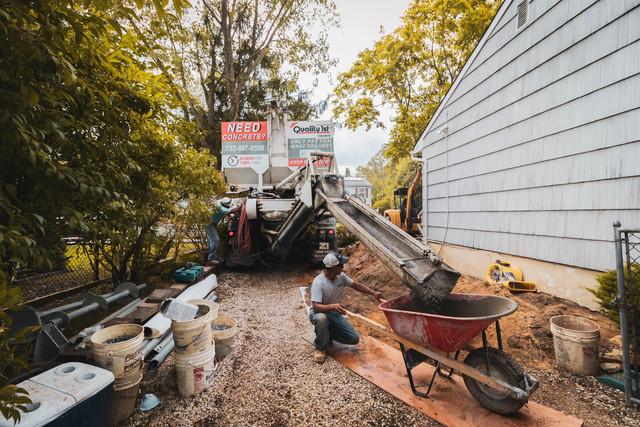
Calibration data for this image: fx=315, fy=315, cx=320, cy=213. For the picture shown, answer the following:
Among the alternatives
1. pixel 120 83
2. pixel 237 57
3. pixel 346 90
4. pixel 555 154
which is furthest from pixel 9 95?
pixel 346 90

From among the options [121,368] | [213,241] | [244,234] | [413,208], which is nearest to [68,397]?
[121,368]

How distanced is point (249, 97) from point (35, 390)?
1683 centimetres

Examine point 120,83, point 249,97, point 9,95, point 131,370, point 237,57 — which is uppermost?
point 237,57

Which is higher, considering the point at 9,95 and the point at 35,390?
the point at 9,95

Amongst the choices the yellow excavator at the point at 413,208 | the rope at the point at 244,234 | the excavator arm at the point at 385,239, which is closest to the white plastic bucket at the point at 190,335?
the excavator arm at the point at 385,239

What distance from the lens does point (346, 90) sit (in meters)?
17.2

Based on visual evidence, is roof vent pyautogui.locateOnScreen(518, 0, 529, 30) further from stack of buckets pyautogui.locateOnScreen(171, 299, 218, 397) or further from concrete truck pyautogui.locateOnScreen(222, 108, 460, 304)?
stack of buckets pyautogui.locateOnScreen(171, 299, 218, 397)

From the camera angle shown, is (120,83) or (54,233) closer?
(54,233)

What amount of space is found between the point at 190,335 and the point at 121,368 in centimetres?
52

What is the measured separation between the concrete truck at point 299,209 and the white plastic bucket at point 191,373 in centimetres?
194

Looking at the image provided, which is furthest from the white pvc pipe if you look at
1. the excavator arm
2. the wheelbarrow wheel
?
the wheelbarrow wheel

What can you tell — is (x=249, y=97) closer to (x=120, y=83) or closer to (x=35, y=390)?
(x=120, y=83)

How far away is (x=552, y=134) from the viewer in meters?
4.71

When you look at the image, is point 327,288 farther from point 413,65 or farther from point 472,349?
point 413,65
